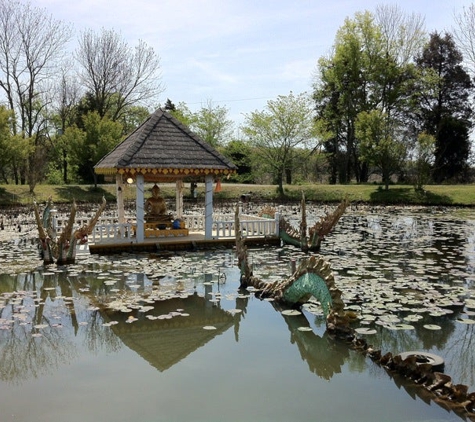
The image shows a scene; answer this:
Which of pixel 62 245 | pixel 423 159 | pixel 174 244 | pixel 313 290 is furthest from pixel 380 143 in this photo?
Result: pixel 313 290

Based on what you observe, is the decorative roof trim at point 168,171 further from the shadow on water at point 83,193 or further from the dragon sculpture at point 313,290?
the shadow on water at point 83,193

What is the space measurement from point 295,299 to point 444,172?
113 ft

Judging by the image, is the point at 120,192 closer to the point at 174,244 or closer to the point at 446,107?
the point at 174,244

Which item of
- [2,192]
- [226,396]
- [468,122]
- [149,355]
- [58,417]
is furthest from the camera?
[468,122]

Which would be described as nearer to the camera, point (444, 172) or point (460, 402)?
point (460, 402)

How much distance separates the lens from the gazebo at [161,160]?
1228 centimetres

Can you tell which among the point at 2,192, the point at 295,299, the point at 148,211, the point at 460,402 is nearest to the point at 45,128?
the point at 2,192

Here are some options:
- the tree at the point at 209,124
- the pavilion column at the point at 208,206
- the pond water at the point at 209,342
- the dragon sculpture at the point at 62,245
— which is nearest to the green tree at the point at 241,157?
the tree at the point at 209,124

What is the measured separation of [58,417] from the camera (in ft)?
13.8

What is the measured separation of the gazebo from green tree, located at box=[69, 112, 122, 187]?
17708 mm

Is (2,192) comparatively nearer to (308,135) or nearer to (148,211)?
(148,211)

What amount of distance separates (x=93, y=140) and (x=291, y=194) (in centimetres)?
1394

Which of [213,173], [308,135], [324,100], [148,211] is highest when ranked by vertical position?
[324,100]

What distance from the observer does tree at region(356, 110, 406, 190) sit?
32375 millimetres
